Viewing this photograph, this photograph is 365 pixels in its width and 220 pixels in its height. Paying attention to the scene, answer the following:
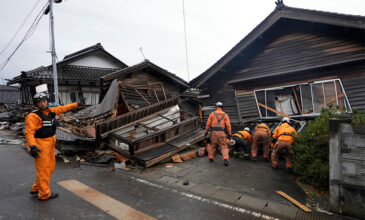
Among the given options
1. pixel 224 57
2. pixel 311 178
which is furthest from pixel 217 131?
pixel 224 57

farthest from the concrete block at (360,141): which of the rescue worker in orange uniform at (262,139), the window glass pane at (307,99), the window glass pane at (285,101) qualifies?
the window glass pane at (285,101)

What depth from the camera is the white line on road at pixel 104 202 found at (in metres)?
3.18

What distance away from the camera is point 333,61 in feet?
23.5

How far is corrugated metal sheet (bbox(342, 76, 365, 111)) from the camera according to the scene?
654 centimetres

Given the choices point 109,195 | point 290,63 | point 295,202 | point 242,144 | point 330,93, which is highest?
point 290,63

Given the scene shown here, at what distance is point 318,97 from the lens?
7262 millimetres

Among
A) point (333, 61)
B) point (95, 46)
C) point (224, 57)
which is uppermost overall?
point (95, 46)

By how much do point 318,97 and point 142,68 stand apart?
9497 mm

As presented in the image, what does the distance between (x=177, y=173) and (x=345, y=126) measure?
374 centimetres

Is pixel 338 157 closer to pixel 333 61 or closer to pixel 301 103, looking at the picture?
pixel 301 103

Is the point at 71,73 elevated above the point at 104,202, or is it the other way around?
the point at 71,73

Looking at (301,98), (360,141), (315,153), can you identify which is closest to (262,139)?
(315,153)

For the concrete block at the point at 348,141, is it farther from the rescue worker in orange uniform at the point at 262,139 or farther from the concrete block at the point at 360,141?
the rescue worker in orange uniform at the point at 262,139

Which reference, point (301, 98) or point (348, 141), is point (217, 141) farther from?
point (301, 98)
